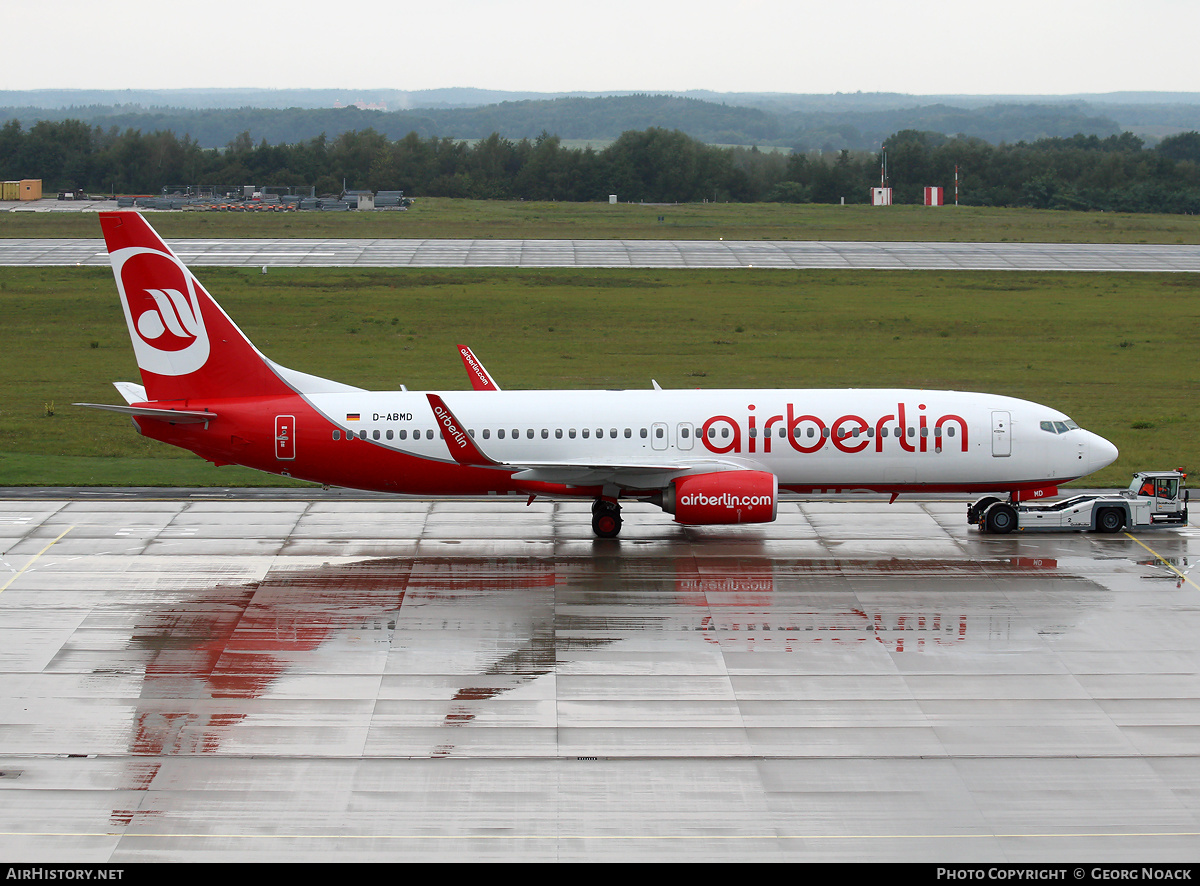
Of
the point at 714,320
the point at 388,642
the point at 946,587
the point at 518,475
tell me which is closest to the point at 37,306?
the point at 714,320

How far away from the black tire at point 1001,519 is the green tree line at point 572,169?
455 ft

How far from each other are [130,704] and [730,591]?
594 inches

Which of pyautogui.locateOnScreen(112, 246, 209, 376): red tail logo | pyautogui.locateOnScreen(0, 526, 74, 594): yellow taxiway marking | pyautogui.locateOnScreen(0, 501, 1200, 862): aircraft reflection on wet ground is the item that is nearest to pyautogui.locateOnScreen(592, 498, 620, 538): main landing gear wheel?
pyautogui.locateOnScreen(0, 501, 1200, 862): aircraft reflection on wet ground

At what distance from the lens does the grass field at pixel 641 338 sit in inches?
2061

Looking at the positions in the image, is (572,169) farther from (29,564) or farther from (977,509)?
(29,564)

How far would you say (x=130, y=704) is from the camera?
24594mm

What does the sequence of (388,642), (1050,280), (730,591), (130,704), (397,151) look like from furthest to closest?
(397,151) → (1050,280) → (730,591) → (388,642) → (130,704)

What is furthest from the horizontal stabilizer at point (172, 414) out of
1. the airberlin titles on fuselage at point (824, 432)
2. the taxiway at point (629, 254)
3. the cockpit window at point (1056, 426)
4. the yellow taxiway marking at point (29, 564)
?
the taxiway at point (629, 254)

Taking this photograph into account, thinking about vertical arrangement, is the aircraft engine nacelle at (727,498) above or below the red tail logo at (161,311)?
below

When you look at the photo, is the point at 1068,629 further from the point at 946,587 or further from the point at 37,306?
the point at 37,306

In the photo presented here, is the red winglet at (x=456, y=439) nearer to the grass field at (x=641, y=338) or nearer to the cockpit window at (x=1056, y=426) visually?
the grass field at (x=641, y=338)

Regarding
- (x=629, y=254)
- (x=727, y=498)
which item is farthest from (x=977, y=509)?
(x=629, y=254)

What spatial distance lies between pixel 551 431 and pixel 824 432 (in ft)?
27.0

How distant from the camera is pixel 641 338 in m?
75.0
